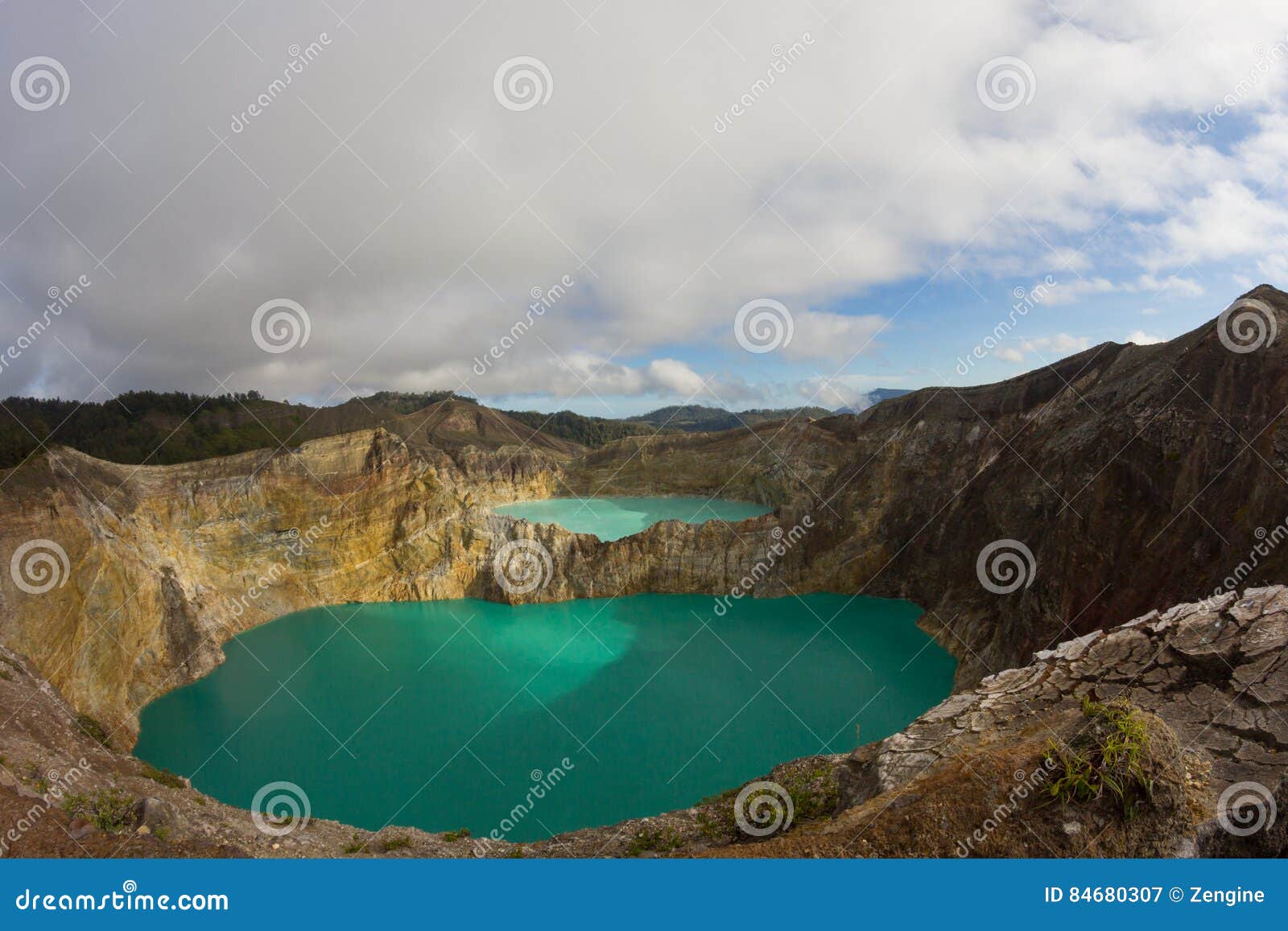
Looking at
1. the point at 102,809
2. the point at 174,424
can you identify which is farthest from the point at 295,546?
the point at 102,809

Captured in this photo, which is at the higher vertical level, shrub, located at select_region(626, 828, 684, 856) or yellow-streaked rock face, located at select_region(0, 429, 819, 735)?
shrub, located at select_region(626, 828, 684, 856)

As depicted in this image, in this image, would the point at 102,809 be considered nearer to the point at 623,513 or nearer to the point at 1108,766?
the point at 1108,766

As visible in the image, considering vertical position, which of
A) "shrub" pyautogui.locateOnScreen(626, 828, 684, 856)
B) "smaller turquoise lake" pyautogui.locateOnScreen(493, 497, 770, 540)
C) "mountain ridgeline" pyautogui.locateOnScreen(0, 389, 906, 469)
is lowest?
"mountain ridgeline" pyautogui.locateOnScreen(0, 389, 906, 469)

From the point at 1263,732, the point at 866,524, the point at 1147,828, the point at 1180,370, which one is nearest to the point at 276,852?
the point at 1147,828

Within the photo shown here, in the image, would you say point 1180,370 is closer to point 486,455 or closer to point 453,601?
point 453,601

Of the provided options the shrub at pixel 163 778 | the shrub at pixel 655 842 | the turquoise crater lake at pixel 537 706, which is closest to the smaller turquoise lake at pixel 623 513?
the turquoise crater lake at pixel 537 706

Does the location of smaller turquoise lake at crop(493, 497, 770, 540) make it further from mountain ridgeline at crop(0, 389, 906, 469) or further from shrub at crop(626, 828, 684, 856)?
shrub at crop(626, 828, 684, 856)

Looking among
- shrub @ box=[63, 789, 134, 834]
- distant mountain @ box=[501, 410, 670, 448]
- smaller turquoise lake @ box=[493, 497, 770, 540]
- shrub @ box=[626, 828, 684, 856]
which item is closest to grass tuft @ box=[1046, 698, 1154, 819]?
shrub @ box=[626, 828, 684, 856]

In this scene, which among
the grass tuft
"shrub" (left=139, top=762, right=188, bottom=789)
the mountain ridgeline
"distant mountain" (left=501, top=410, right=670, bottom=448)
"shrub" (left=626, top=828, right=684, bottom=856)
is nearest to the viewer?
the grass tuft
